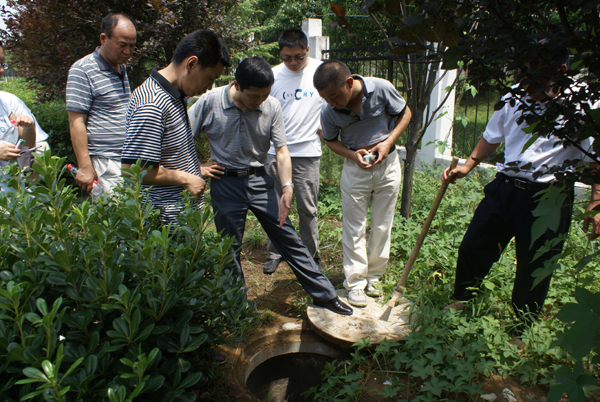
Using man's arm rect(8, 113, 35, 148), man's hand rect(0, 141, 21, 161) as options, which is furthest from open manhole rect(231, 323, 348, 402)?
man's arm rect(8, 113, 35, 148)

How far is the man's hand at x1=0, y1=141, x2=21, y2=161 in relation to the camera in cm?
273

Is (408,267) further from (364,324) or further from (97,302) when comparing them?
(97,302)

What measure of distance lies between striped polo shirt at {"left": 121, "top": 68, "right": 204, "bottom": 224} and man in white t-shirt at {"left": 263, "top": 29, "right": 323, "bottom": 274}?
1.45m

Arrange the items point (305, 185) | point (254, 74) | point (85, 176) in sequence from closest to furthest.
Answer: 1. point (254, 74)
2. point (85, 176)
3. point (305, 185)

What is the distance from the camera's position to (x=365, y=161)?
305 cm

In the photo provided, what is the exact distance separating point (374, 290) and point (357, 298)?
251 mm

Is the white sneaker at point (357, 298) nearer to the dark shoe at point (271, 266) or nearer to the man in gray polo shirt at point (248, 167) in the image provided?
the man in gray polo shirt at point (248, 167)

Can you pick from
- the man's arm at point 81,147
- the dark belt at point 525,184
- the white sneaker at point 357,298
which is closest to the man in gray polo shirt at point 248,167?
the white sneaker at point 357,298

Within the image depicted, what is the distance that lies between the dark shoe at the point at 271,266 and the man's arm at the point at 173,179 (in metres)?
1.70

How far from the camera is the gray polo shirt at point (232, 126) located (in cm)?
279

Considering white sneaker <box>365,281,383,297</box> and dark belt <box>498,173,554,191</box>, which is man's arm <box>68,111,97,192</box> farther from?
dark belt <box>498,173,554,191</box>

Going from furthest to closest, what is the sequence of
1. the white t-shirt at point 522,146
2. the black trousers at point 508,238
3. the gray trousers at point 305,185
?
1. the gray trousers at point 305,185
2. the black trousers at point 508,238
3. the white t-shirt at point 522,146

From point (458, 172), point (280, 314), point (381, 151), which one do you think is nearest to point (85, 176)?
point (280, 314)

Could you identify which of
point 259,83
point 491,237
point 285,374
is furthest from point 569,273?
point 259,83
